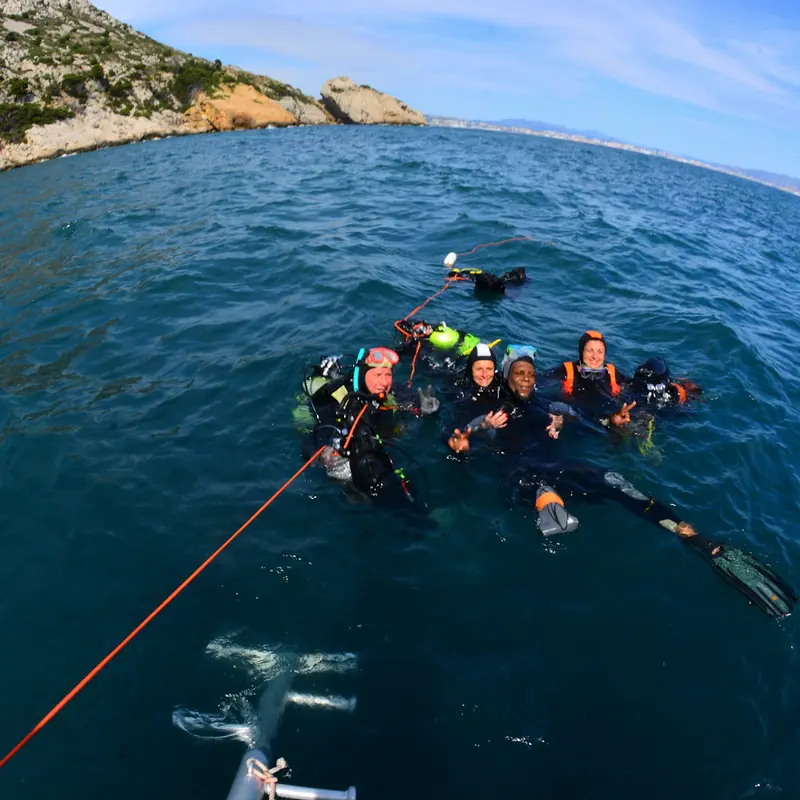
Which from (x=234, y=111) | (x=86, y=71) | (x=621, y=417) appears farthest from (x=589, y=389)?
(x=234, y=111)

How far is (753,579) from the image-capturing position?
5.21 metres

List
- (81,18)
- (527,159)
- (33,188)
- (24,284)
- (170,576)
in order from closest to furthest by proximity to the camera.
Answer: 1. (170,576)
2. (24,284)
3. (33,188)
4. (527,159)
5. (81,18)

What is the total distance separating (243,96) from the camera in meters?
49.1

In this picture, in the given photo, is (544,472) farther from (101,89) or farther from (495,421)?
(101,89)

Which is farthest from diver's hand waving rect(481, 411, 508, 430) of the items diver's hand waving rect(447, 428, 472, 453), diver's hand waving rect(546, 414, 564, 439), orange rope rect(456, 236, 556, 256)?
orange rope rect(456, 236, 556, 256)

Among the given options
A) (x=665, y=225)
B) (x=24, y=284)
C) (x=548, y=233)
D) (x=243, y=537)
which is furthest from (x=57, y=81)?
(x=243, y=537)

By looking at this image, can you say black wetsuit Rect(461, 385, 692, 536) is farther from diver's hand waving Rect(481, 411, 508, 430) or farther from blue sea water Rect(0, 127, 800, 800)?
diver's hand waving Rect(481, 411, 508, 430)

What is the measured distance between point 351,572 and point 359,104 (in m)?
72.9

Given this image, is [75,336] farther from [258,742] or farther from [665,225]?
[665,225]

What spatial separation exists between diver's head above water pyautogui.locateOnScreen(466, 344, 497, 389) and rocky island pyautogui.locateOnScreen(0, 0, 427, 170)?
109 ft

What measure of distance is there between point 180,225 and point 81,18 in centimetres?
6334

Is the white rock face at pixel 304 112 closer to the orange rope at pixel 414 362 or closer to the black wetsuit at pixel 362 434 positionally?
the orange rope at pixel 414 362

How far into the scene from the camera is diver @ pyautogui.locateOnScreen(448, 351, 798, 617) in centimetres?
521

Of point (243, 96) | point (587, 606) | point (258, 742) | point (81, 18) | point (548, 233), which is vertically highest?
point (81, 18)
